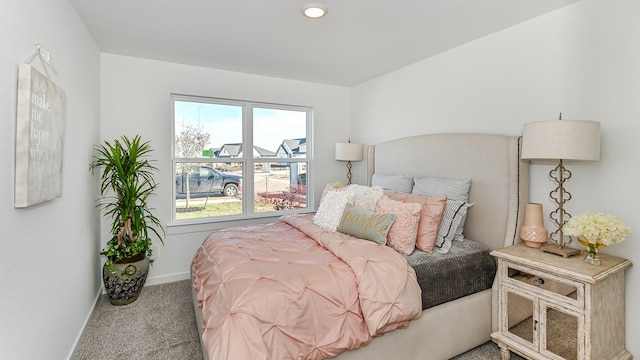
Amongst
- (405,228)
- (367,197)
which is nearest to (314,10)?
(367,197)

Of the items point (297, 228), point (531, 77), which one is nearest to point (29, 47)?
point (297, 228)

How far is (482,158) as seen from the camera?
2486mm

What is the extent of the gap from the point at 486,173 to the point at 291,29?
78.8 inches

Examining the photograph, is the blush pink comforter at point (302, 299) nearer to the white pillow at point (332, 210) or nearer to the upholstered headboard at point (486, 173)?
the white pillow at point (332, 210)

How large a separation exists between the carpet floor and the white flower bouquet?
0.98 metres

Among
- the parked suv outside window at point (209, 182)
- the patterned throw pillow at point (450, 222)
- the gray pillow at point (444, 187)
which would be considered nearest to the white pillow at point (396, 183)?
the gray pillow at point (444, 187)

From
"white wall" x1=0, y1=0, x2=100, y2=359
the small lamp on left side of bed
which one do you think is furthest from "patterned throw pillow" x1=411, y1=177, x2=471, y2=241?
"white wall" x1=0, y1=0, x2=100, y2=359

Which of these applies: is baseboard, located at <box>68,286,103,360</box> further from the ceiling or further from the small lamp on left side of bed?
the small lamp on left side of bed

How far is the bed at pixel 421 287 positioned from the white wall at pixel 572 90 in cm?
23

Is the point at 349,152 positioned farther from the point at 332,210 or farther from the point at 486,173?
the point at 486,173

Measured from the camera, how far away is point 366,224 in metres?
2.28

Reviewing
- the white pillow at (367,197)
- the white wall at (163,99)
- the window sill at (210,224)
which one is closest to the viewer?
the white pillow at (367,197)

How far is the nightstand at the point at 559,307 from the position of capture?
162 centimetres

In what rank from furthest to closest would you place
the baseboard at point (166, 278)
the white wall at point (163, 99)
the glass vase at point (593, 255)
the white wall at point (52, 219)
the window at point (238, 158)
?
1. the window at point (238, 158)
2. the baseboard at point (166, 278)
3. the white wall at point (163, 99)
4. the glass vase at point (593, 255)
5. the white wall at point (52, 219)
